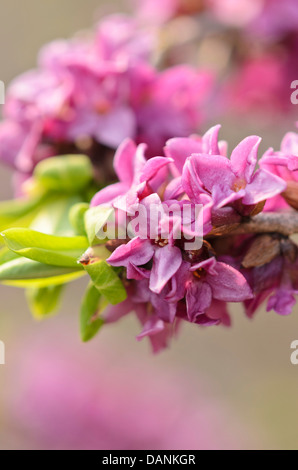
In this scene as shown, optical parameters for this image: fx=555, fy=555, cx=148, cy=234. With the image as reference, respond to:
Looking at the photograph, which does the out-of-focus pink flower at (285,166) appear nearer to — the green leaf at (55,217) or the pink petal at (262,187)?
the pink petal at (262,187)

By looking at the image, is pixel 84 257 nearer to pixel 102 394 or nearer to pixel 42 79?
pixel 42 79

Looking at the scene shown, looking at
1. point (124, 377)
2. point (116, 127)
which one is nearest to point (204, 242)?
point (116, 127)

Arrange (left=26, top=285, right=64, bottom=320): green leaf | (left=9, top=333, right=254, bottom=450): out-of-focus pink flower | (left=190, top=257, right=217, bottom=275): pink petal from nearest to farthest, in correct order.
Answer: (left=190, top=257, right=217, bottom=275): pink petal, (left=26, top=285, right=64, bottom=320): green leaf, (left=9, top=333, right=254, bottom=450): out-of-focus pink flower

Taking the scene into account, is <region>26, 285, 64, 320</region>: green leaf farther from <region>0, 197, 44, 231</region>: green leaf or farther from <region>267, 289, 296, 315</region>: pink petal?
<region>267, 289, 296, 315</region>: pink petal

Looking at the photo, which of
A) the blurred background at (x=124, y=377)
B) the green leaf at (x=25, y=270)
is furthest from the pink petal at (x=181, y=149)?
the blurred background at (x=124, y=377)

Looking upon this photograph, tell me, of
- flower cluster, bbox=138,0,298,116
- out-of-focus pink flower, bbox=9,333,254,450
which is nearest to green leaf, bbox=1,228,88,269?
flower cluster, bbox=138,0,298,116

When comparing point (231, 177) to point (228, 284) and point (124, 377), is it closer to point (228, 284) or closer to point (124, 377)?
point (228, 284)

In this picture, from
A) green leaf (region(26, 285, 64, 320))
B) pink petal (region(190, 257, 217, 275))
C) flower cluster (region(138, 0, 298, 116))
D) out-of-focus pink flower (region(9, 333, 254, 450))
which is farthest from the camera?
out-of-focus pink flower (region(9, 333, 254, 450))
